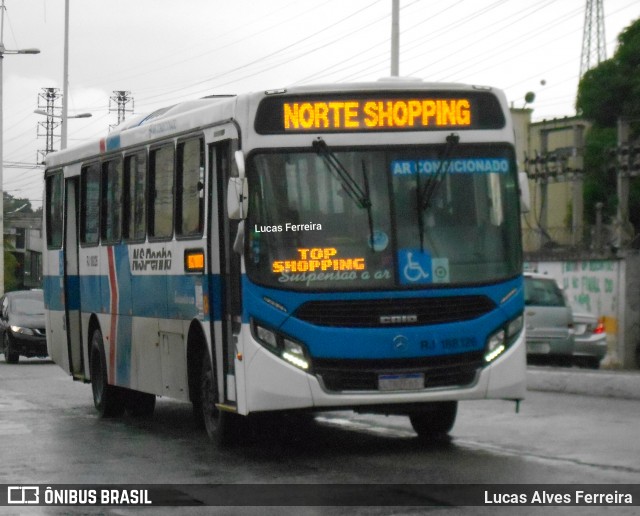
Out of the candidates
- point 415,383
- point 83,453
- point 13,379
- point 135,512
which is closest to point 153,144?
point 83,453

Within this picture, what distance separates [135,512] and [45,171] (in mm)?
11556

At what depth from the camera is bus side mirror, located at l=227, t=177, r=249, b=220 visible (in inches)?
467

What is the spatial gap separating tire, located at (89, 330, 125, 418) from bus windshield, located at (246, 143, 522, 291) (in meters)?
5.99

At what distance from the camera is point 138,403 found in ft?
58.6

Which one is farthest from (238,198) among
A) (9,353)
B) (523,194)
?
(9,353)

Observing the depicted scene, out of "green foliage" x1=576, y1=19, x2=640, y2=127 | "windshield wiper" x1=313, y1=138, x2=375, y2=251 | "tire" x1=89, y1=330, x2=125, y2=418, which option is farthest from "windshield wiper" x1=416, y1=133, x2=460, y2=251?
"green foliage" x1=576, y1=19, x2=640, y2=127

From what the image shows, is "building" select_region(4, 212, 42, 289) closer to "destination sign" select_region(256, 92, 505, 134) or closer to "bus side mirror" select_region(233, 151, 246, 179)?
"destination sign" select_region(256, 92, 505, 134)

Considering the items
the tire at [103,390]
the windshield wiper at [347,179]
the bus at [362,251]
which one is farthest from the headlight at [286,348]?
the tire at [103,390]

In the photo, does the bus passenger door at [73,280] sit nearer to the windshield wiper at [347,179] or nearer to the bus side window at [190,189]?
the bus side window at [190,189]

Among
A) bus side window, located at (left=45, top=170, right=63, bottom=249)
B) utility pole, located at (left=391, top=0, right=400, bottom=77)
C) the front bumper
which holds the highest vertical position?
utility pole, located at (left=391, top=0, right=400, bottom=77)

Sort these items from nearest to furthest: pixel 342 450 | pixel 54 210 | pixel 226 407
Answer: pixel 226 407 < pixel 342 450 < pixel 54 210

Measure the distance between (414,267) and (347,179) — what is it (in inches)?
35.6

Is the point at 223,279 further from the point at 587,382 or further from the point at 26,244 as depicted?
the point at 26,244

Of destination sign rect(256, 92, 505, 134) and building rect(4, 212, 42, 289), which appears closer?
destination sign rect(256, 92, 505, 134)
